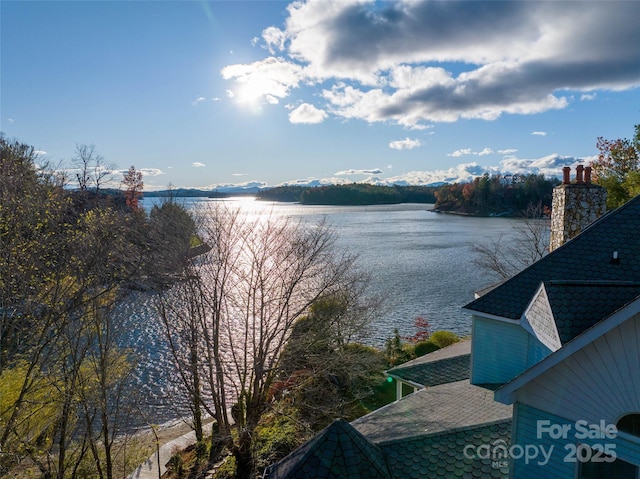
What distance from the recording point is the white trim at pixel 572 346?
4781mm

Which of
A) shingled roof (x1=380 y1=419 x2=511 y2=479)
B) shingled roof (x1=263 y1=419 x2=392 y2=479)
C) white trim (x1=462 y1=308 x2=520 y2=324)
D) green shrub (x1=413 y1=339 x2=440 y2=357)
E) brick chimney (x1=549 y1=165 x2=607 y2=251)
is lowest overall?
green shrub (x1=413 y1=339 x2=440 y2=357)

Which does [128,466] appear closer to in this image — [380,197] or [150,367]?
[150,367]

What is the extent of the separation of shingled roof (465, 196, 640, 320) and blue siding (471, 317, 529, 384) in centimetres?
40

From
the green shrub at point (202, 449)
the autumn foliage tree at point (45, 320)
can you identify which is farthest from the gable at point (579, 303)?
the green shrub at point (202, 449)

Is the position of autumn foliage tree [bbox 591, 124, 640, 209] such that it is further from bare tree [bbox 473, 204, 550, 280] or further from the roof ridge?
the roof ridge

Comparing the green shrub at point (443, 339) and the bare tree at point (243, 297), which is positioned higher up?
the bare tree at point (243, 297)

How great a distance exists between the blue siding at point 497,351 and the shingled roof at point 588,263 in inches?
15.9

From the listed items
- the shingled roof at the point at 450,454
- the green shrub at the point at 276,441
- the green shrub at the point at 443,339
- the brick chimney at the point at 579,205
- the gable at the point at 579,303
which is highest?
the brick chimney at the point at 579,205

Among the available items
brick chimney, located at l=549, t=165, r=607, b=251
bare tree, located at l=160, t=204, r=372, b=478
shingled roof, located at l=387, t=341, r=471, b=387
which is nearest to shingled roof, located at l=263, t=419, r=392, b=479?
shingled roof, located at l=387, t=341, r=471, b=387

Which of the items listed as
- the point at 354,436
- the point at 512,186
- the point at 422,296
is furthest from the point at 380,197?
the point at 354,436

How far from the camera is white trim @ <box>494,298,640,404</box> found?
478 cm

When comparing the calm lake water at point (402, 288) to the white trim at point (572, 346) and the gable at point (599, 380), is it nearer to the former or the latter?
the white trim at point (572, 346)

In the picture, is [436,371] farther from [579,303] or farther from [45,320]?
[45,320]

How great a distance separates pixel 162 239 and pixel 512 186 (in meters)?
120
